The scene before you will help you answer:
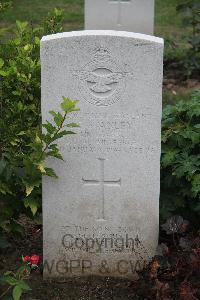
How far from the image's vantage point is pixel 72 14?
12250mm

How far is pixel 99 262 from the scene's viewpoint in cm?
414

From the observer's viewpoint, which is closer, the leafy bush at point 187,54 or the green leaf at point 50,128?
the green leaf at point 50,128

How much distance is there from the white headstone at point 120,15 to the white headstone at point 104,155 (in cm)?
420

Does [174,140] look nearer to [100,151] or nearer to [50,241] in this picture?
[100,151]

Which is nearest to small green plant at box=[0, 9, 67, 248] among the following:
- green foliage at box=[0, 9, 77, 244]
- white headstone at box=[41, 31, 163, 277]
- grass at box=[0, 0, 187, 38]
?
green foliage at box=[0, 9, 77, 244]

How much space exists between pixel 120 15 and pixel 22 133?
171 inches

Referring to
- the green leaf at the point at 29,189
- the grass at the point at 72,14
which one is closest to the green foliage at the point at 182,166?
the green leaf at the point at 29,189

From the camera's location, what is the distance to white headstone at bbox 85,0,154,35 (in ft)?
25.7

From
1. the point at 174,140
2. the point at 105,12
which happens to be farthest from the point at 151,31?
the point at 174,140

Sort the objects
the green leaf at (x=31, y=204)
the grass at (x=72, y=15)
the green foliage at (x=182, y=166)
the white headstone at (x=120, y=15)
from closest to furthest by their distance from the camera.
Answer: the green leaf at (x=31, y=204) → the green foliage at (x=182, y=166) → the white headstone at (x=120, y=15) → the grass at (x=72, y=15)

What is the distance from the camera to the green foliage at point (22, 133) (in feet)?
12.2

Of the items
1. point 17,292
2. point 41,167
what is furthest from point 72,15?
point 17,292

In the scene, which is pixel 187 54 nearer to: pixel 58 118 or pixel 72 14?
pixel 72 14

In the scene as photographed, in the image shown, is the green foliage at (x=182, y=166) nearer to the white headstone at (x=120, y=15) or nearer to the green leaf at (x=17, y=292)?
the green leaf at (x=17, y=292)
